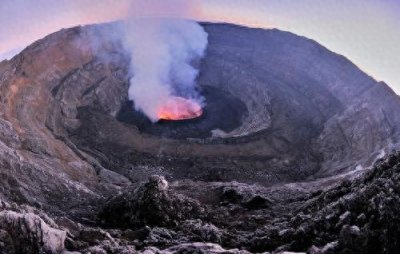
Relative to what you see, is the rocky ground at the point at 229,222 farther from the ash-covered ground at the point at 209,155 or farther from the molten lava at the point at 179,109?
the molten lava at the point at 179,109

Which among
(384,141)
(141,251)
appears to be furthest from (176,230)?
(384,141)

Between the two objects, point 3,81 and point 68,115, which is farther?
point 68,115

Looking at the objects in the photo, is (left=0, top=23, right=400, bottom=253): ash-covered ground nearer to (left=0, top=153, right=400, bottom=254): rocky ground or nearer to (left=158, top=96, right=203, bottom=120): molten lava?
(left=0, top=153, right=400, bottom=254): rocky ground

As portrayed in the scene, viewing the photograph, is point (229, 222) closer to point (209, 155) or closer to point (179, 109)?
point (209, 155)

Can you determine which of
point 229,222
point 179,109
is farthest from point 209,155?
point 229,222

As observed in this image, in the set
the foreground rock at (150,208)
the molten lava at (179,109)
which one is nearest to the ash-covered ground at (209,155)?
the foreground rock at (150,208)

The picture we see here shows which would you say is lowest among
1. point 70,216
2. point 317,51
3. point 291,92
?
point 70,216

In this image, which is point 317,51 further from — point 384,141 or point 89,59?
point 89,59
